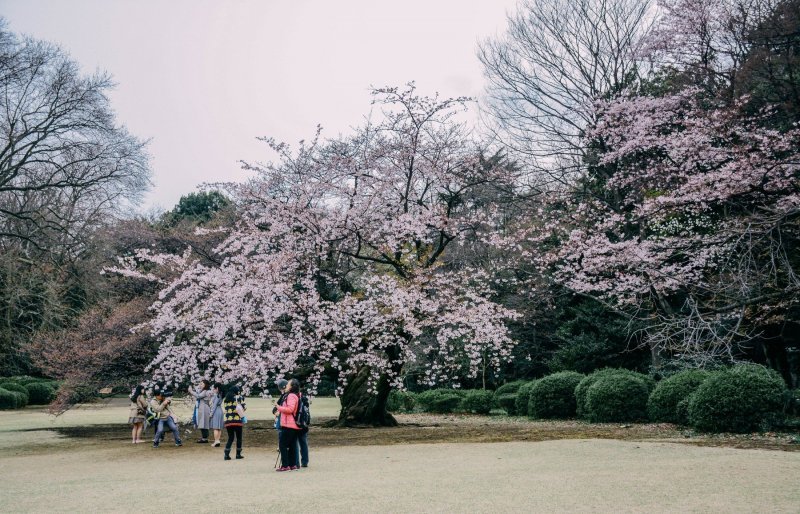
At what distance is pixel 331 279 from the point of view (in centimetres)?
1703

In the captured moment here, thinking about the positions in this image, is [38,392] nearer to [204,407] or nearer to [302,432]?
[204,407]

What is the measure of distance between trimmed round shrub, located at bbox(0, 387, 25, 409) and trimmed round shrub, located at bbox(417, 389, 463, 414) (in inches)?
766

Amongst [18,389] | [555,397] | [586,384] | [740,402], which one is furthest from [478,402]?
[18,389]

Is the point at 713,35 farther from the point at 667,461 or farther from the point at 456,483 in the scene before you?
the point at 456,483

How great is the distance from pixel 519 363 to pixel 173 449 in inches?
705

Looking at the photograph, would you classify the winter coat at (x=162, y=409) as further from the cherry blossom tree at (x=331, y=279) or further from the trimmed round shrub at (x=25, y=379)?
the trimmed round shrub at (x=25, y=379)

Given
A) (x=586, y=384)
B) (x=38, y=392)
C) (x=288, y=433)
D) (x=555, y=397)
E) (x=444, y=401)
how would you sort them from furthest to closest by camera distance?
(x=38, y=392) → (x=444, y=401) → (x=555, y=397) → (x=586, y=384) → (x=288, y=433)

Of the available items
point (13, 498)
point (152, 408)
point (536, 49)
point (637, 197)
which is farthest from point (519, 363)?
point (13, 498)

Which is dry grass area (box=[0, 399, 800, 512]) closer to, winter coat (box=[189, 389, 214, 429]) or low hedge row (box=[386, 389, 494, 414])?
winter coat (box=[189, 389, 214, 429])

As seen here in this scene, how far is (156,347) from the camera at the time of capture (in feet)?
60.1

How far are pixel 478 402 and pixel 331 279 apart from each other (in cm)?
1095

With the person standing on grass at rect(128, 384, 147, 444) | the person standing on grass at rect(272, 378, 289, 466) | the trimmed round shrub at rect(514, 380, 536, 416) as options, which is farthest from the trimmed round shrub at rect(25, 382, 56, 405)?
the person standing on grass at rect(272, 378, 289, 466)

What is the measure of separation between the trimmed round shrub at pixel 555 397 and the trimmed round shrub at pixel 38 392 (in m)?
26.4

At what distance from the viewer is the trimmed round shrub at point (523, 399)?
2222cm
